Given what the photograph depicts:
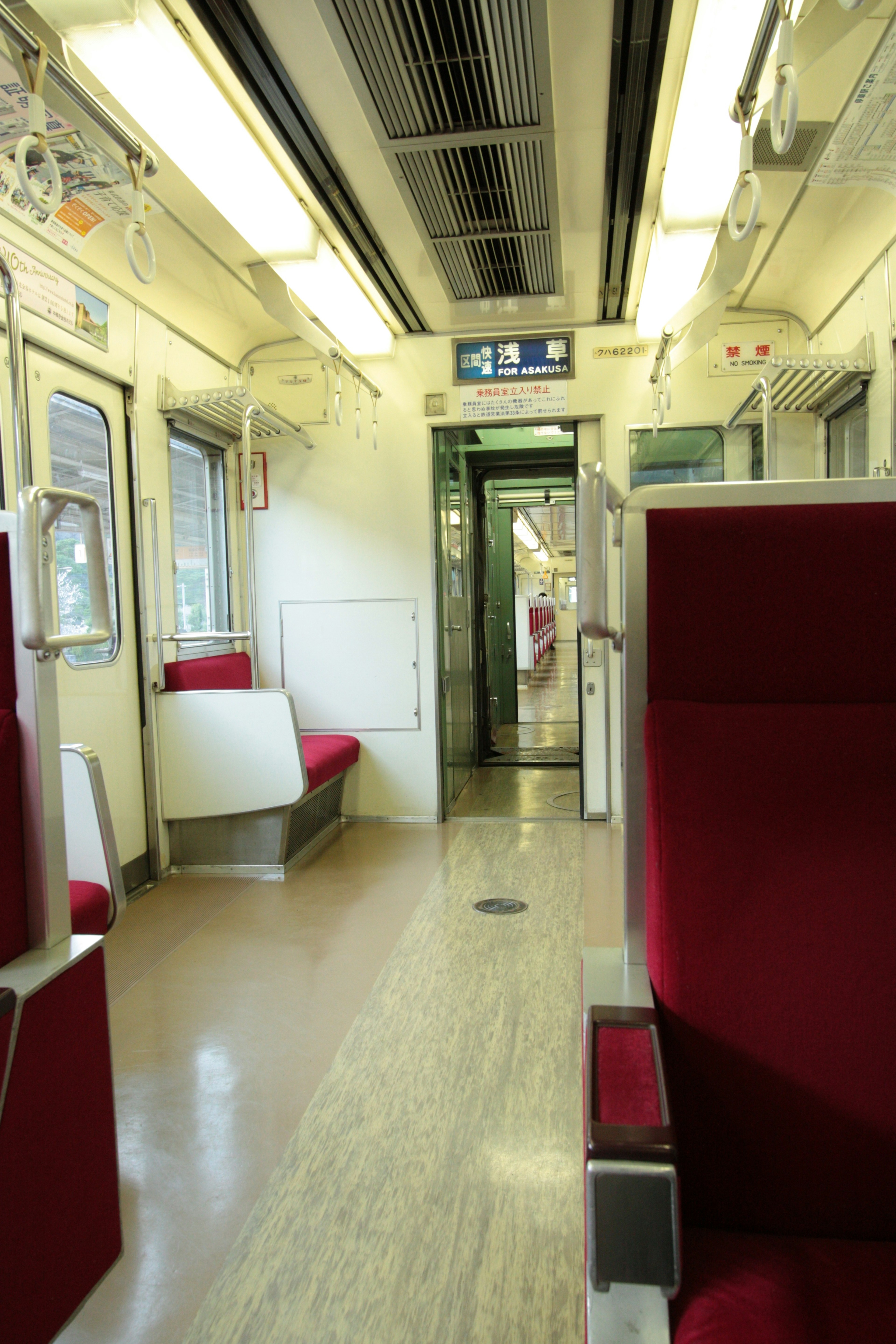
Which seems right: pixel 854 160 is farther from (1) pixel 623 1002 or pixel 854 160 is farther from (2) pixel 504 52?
(1) pixel 623 1002

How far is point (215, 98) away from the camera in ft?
9.01

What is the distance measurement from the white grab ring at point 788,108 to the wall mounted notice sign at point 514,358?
3.57 metres

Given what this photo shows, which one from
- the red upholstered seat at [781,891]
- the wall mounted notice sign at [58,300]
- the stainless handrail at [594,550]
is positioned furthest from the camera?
the wall mounted notice sign at [58,300]

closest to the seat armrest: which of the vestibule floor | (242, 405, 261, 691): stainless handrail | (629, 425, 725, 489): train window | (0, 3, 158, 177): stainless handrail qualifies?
the vestibule floor

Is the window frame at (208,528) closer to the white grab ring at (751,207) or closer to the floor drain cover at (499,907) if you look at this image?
the floor drain cover at (499,907)

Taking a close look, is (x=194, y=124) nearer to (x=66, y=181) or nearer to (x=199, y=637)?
(x=66, y=181)

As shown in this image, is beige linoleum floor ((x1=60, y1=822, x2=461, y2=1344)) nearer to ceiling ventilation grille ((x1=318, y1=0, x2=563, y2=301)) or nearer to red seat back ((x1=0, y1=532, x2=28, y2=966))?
red seat back ((x1=0, y1=532, x2=28, y2=966))

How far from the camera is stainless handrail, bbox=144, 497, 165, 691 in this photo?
4203 millimetres

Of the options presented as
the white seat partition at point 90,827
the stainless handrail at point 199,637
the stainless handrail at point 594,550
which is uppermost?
the stainless handrail at point 594,550

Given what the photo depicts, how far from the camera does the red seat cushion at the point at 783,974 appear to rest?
1168 mm

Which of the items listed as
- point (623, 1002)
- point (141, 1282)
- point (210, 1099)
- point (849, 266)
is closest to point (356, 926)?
point (210, 1099)

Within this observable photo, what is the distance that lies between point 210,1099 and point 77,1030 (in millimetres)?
876

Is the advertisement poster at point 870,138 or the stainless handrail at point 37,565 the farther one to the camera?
the advertisement poster at point 870,138

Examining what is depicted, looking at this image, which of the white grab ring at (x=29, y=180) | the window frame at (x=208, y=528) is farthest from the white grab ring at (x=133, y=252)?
the window frame at (x=208, y=528)
